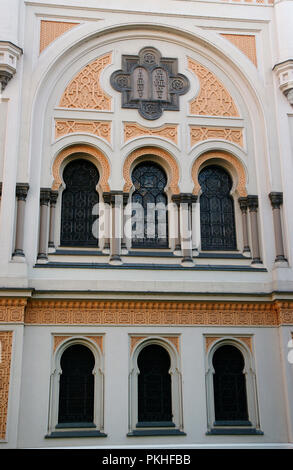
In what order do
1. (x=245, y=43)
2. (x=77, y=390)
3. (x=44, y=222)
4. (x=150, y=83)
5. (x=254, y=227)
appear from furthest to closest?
(x=245, y=43) → (x=150, y=83) → (x=254, y=227) → (x=44, y=222) → (x=77, y=390)

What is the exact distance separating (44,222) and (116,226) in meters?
1.40

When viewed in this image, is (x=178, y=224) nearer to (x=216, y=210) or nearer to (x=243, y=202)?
(x=216, y=210)

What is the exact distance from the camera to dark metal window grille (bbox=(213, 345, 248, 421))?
10.9 m

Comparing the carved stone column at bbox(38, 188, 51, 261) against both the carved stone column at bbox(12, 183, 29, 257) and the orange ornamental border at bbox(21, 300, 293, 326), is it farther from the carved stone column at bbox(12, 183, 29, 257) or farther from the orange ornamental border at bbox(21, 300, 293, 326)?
the orange ornamental border at bbox(21, 300, 293, 326)

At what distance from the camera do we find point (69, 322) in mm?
10797

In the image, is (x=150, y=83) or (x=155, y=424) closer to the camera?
(x=155, y=424)

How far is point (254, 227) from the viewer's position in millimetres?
11906

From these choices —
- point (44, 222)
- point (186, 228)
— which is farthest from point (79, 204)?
point (186, 228)

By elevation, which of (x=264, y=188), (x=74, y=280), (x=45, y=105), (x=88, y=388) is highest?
(x=45, y=105)

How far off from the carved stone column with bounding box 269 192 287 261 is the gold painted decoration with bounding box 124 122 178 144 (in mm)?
2357

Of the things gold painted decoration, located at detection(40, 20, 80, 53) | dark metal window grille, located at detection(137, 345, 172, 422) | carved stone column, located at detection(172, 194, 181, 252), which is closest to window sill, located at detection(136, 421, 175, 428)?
dark metal window grille, located at detection(137, 345, 172, 422)

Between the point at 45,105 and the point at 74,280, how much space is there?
12.2 feet
